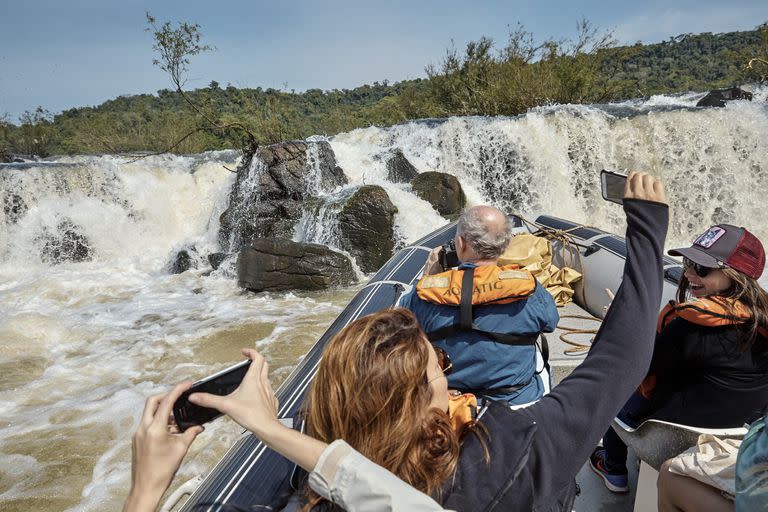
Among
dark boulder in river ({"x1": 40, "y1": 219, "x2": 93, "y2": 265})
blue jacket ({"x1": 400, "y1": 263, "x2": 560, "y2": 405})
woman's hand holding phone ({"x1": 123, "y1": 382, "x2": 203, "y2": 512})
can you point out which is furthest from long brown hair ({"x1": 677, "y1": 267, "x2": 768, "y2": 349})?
dark boulder in river ({"x1": 40, "y1": 219, "x2": 93, "y2": 265})

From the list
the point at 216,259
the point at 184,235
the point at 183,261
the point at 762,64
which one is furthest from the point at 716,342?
the point at 762,64

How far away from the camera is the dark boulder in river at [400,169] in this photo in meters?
9.64

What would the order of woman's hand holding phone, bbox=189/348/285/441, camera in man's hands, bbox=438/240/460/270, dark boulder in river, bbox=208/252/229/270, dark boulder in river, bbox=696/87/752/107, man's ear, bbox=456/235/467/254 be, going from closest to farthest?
woman's hand holding phone, bbox=189/348/285/441, man's ear, bbox=456/235/467/254, camera in man's hands, bbox=438/240/460/270, dark boulder in river, bbox=208/252/229/270, dark boulder in river, bbox=696/87/752/107

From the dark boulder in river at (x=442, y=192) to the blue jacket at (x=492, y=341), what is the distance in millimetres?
6820

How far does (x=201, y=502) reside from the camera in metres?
1.36

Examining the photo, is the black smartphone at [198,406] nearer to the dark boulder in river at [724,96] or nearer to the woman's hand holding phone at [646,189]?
the woman's hand holding phone at [646,189]

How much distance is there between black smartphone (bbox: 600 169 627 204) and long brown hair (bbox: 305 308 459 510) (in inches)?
24.5

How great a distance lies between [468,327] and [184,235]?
9.63 meters

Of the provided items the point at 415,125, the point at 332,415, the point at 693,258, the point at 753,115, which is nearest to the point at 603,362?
the point at 332,415

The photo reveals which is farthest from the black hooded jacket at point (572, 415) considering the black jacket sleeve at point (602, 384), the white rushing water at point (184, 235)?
the white rushing water at point (184, 235)

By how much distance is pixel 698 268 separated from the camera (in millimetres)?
1552

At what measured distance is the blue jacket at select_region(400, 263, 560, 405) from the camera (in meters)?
1.52

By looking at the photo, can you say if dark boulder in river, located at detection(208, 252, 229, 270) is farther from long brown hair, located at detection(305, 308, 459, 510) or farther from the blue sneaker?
long brown hair, located at detection(305, 308, 459, 510)

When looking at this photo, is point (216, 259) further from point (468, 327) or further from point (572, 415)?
point (572, 415)
